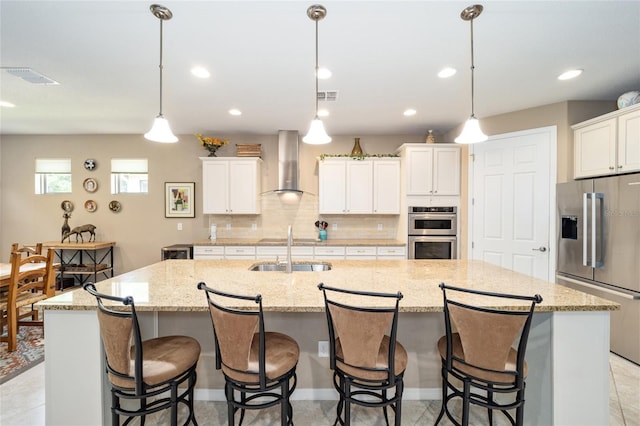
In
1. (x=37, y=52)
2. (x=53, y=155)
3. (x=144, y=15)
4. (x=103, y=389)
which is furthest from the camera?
(x=53, y=155)

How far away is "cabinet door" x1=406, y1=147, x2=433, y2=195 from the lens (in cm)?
427

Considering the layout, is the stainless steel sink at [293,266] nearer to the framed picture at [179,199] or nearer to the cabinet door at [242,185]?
the cabinet door at [242,185]

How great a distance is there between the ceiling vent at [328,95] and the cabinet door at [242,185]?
5.77ft

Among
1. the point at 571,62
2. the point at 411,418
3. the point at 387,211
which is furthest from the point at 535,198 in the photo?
the point at 411,418

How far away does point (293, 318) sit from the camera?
204 centimetres

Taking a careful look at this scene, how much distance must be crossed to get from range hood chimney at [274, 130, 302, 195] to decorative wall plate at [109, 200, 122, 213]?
109 inches

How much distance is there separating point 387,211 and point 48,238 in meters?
5.78

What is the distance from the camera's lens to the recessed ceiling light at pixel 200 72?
8.54ft

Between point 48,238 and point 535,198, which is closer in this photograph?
point 535,198

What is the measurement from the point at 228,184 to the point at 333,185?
167 cm

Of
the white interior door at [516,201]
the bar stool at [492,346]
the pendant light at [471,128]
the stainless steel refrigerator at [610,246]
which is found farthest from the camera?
the white interior door at [516,201]

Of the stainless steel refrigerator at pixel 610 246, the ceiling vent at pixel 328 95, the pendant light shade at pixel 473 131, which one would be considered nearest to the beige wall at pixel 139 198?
the ceiling vent at pixel 328 95

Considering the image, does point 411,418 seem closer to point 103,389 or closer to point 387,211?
point 103,389

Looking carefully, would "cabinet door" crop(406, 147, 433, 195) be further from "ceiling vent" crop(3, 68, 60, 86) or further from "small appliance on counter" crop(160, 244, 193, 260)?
"ceiling vent" crop(3, 68, 60, 86)
